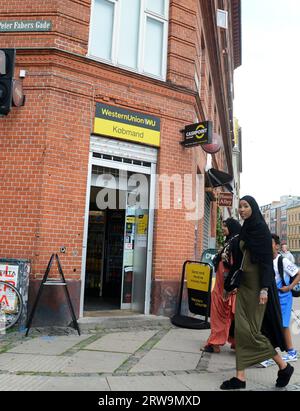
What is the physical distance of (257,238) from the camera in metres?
4.67

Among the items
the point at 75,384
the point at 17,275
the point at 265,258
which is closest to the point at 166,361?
the point at 75,384

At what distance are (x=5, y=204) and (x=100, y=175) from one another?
1967mm

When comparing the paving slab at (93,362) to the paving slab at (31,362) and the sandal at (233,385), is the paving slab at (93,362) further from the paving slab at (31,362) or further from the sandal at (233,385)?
the sandal at (233,385)

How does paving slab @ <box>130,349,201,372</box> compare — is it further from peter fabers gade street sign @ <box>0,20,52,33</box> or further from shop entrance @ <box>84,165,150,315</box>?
peter fabers gade street sign @ <box>0,20,52,33</box>

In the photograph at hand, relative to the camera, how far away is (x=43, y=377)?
470cm

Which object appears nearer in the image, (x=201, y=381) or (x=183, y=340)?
(x=201, y=381)

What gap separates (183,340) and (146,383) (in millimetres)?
2362

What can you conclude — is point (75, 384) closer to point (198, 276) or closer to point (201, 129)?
point (198, 276)

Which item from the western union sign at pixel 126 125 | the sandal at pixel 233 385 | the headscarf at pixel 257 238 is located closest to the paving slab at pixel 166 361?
the sandal at pixel 233 385

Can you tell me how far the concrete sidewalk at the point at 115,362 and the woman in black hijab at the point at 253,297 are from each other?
294 millimetres

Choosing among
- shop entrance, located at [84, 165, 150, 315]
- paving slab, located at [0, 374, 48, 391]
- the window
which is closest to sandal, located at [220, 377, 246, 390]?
paving slab, located at [0, 374, 48, 391]
